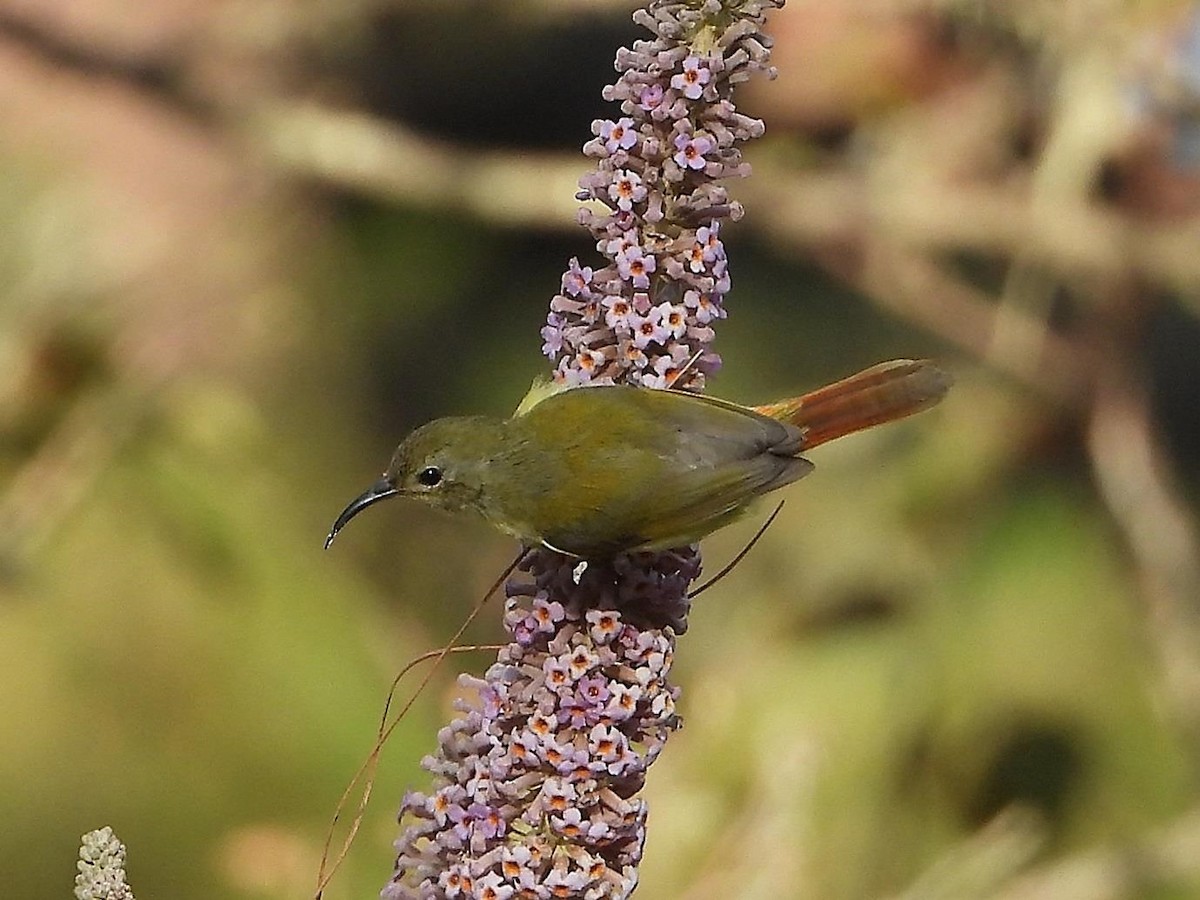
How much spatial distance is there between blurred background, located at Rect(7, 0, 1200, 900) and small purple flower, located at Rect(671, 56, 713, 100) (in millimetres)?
1288

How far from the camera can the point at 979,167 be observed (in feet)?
8.59

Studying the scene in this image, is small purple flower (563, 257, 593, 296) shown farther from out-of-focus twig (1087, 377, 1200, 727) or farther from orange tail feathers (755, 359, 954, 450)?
out-of-focus twig (1087, 377, 1200, 727)

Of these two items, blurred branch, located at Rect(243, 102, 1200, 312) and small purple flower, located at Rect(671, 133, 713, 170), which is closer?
small purple flower, located at Rect(671, 133, 713, 170)

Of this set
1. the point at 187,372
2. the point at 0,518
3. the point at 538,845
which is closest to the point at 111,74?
the point at 187,372

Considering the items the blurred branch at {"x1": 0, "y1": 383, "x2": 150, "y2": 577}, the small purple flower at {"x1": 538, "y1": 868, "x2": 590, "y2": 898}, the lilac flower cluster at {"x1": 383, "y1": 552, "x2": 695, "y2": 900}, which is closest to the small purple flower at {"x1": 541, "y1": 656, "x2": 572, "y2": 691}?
the lilac flower cluster at {"x1": 383, "y1": 552, "x2": 695, "y2": 900}

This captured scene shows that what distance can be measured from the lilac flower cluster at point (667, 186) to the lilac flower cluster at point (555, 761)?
0.50 ft

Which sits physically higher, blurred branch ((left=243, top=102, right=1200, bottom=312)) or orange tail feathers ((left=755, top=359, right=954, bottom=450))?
blurred branch ((left=243, top=102, right=1200, bottom=312))

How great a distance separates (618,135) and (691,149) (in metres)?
0.05

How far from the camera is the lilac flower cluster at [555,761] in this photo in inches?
32.7

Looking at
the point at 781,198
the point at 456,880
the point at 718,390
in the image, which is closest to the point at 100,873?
the point at 456,880

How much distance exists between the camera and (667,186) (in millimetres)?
871

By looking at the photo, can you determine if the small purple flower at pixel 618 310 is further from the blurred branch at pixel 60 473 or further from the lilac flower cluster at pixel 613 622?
the blurred branch at pixel 60 473

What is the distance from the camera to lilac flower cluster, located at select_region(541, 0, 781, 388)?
854mm

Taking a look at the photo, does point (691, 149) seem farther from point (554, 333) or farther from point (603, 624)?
point (603, 624)
